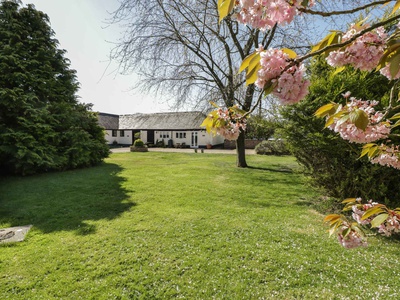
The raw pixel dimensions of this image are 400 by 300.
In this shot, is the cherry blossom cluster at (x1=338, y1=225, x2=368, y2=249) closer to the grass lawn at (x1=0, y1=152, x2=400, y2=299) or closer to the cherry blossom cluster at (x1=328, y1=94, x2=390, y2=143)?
the cherry blossom cluster at (x1=328, y1=94, x2=390, y2=143)

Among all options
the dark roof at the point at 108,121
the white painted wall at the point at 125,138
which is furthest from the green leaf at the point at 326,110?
the dark roof at the point at 108,121

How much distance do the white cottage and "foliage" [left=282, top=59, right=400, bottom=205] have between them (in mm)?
21373

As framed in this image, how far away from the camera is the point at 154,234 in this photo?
4168 mm

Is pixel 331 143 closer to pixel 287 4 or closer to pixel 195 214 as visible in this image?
pixel 195 214

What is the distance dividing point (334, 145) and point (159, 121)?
29.7 m

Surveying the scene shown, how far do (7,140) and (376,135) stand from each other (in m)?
12.5

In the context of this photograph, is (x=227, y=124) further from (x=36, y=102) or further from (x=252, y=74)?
(x=36, y=102)

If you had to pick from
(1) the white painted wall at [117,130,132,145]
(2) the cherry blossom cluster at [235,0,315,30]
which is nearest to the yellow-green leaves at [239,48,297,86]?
(2) the cherry blossom cluster at [235,0,315,30]

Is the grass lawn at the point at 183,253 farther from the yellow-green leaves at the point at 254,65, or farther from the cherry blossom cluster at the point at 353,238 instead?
the yellow-green leaves at the point at 254,65

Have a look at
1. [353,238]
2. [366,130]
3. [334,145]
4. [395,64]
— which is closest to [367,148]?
[366,130]

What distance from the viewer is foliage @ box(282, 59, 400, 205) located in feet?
14.2

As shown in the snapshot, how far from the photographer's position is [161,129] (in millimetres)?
31312

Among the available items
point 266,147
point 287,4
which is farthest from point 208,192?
point 266,147

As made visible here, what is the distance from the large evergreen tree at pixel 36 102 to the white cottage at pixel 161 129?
1643 centimetres
